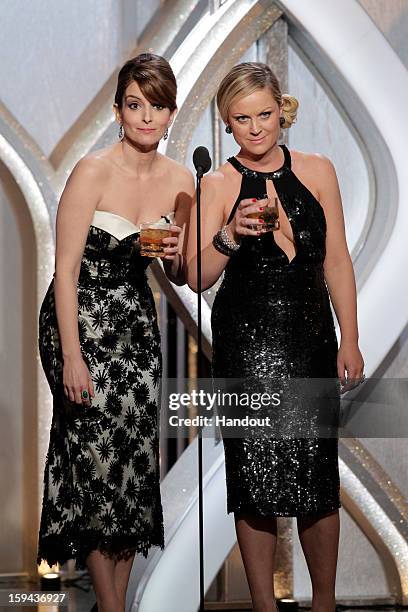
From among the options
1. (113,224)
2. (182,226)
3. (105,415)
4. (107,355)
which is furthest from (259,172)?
(105,415)

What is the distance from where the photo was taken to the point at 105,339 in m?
2.90

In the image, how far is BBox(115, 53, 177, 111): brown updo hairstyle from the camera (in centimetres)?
282

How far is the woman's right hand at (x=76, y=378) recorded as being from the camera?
9.32 ft

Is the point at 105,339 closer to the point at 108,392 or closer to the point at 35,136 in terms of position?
the point at 108,392

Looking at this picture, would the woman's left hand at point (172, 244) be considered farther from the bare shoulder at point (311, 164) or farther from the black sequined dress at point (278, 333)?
the bare shoulder at point (311, 164)

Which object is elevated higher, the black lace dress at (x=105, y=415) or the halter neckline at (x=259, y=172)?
the halter neckline at (x=259, y=172)

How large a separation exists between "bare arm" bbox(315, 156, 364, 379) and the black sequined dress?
1.6 inches

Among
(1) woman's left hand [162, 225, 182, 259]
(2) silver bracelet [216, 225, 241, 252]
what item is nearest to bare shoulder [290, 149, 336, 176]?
(2) silver bracelet [216, 225, 241, 252]

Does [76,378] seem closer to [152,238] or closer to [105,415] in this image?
[105,415]

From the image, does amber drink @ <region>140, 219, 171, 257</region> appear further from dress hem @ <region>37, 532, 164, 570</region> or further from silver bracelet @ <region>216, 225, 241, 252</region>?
dress hem @ <region>37, 532, 164, 570</region>

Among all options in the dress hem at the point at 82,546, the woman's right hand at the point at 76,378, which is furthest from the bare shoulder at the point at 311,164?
the dress hem at the point at 82,546

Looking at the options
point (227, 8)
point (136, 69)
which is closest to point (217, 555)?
point (136, 69)

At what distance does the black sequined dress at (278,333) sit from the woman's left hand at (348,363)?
6 cm

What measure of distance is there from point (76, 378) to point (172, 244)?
1.43 ft
